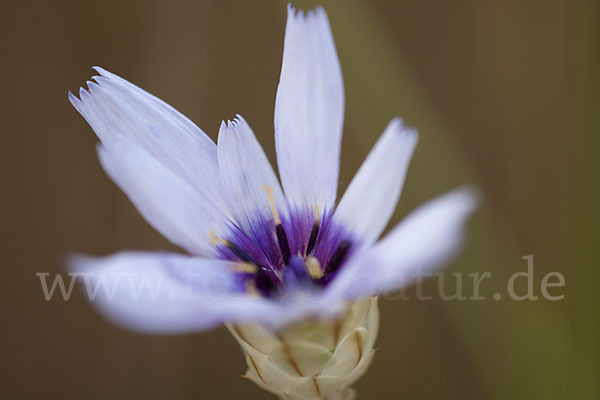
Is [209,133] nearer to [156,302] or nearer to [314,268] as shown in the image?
[314,268]

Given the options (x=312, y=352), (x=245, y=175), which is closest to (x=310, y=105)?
(x=245, y=175)

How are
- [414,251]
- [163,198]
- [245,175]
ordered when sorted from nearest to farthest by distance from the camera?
1. [414,251]
2. [163,198]
3. [245,175]

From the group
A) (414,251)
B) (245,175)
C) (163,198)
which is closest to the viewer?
(414,251)

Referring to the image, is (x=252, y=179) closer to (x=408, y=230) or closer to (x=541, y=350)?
(x=408, y=230)

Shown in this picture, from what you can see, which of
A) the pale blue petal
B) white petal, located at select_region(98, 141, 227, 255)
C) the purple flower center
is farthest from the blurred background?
the pale blue petal

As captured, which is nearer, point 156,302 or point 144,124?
point 156,302

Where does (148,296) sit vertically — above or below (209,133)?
below
